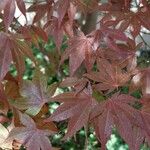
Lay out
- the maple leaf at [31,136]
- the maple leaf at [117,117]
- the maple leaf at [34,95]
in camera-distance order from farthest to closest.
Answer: the maple leaf at [34,95] < the maple leaf at [31,136] < the maple leaf at [117,117]

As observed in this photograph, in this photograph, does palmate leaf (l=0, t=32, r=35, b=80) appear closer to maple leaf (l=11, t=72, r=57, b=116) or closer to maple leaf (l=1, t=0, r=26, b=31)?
maple leaf (l=1, t=0, r=26, b=31)

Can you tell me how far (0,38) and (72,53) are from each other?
7.7 inches

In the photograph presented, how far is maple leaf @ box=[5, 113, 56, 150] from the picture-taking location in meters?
1.08

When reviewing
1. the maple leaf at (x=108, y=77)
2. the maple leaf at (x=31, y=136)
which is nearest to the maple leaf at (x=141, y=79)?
the maple leaf at (x=108, y=77)

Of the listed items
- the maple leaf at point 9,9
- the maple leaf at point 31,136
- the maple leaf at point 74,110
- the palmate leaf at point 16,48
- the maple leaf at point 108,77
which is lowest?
the maple leaf at point 31,136

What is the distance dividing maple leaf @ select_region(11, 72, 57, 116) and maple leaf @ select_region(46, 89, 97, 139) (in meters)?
0.20

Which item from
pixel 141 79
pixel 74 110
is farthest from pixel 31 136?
pixel 141 79

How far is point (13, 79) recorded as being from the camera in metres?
1.29

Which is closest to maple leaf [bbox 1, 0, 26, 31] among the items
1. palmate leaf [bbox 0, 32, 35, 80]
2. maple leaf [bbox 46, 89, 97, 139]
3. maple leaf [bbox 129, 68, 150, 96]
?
palmate leaf [bbox 0, 32, 35, 80]

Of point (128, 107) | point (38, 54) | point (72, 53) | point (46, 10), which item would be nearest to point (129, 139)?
point (128, 107)

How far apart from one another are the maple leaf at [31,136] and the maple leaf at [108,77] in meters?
0.19

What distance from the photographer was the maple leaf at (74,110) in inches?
38.9

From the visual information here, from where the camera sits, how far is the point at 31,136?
3.58ft

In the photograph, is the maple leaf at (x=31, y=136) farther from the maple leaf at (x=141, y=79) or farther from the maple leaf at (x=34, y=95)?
the maple leaf at (x=141, y=79)
